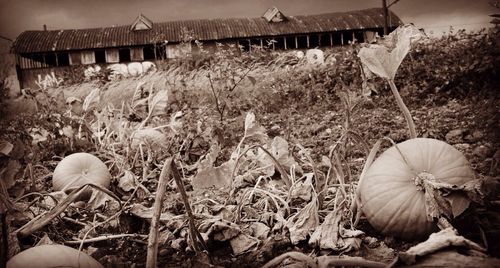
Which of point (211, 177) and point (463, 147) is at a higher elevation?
point (211, 177)

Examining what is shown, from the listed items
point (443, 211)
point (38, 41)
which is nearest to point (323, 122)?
point (443, 211)

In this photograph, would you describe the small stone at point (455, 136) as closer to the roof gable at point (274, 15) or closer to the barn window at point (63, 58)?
the roof gable at point (274, 15)

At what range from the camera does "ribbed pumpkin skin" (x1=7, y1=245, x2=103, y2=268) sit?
101 centimetres

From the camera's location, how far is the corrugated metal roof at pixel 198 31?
16.0m

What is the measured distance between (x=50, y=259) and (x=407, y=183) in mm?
1232

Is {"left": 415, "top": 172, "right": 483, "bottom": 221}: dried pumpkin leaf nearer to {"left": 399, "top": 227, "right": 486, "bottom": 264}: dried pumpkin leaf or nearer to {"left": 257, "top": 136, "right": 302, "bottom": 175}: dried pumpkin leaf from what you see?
{"left": 399, "top": 227, "right": 486, "bottom": 264}: dried pumpkin leaf

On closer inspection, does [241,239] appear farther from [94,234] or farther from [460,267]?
[460,267]

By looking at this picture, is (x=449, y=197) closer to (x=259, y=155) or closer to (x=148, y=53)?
(x=259, y=155)

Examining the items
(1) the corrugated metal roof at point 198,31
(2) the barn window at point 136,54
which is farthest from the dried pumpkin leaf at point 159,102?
(2) the barn window at point 136,54

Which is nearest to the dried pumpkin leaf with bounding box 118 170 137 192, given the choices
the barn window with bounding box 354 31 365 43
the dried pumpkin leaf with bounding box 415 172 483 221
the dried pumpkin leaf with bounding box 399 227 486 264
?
the dried pumpkin leaf with bounding box 415 172 483 221

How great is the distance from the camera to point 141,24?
61.8 ft

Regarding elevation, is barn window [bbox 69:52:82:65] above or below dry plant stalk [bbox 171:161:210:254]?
above

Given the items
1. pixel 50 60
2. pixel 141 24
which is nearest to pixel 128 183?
pixel 141 24

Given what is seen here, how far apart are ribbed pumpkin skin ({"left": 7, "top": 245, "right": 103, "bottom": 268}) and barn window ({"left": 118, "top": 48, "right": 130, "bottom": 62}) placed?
18.5 meters
